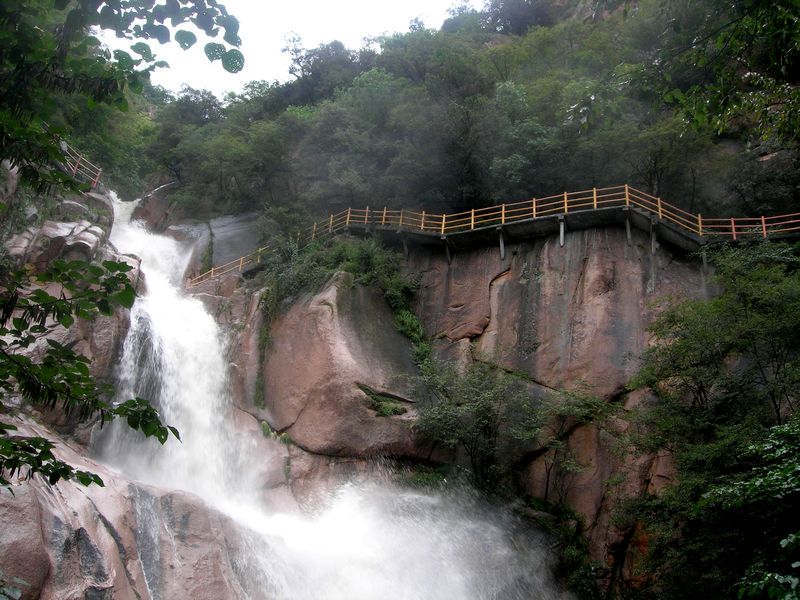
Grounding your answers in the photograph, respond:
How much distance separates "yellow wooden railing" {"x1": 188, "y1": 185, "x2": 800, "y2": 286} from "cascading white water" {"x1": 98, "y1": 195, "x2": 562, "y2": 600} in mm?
5937

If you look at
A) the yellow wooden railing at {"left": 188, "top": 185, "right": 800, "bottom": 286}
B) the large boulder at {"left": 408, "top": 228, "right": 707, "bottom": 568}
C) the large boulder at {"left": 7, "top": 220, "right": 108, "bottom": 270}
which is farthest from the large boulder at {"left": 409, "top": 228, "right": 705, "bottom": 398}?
the large boulder at {"left": 7, "top": 220, "right": 108, "bottom": 270}

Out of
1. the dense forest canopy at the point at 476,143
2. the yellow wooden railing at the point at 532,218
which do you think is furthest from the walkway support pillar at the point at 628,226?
the dense forest canopy at the point at 476,143

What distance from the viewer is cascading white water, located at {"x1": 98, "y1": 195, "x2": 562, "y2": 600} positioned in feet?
40.0

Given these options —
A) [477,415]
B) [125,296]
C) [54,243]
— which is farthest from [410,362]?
[125,296]

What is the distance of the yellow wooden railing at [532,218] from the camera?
18.0 m

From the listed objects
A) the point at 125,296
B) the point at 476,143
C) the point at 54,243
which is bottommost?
the point at 125,296

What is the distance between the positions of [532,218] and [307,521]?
33.8 feet

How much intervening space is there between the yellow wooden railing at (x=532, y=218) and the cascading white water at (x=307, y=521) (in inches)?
234

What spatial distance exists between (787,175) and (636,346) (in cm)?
791

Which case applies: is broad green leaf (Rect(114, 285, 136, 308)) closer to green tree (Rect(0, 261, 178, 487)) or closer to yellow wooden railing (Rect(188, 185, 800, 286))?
green tree (Rect(0, 261, 178, 487))

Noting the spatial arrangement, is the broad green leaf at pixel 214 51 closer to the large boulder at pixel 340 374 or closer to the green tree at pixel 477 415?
the green tree at pixel 477 415

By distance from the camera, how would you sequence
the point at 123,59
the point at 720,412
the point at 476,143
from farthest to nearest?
the point at 476,143
the point at 720,412
the point at 123,59

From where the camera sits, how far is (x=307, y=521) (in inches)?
557

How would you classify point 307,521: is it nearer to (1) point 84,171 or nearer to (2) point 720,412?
(2) point 720,412
